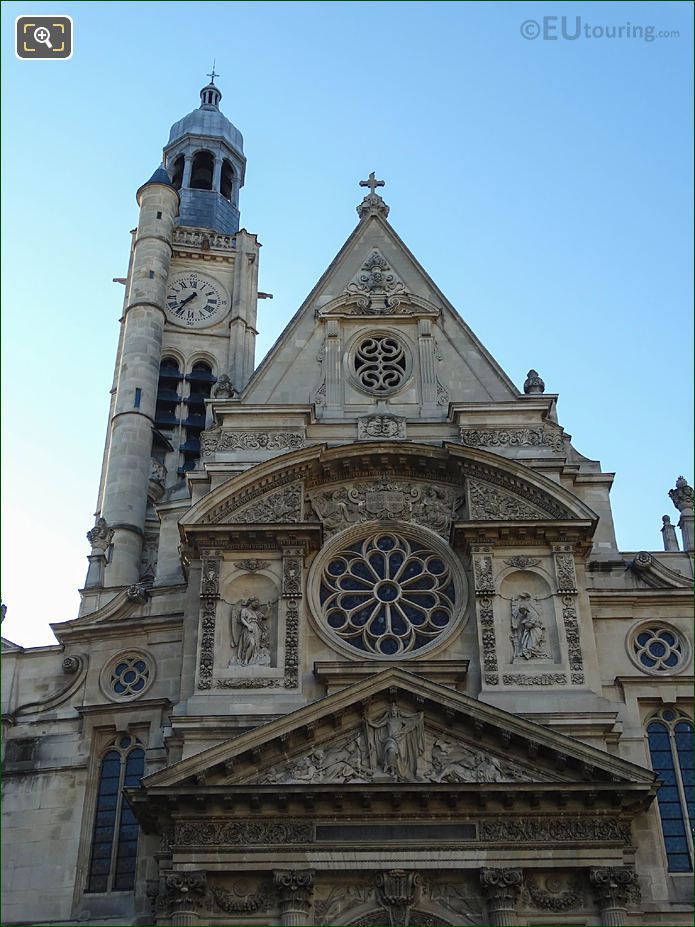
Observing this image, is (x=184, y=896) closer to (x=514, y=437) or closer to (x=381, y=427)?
(x=381, y=427)

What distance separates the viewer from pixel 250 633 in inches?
784

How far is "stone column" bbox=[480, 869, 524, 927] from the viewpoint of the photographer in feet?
Result: 55.7

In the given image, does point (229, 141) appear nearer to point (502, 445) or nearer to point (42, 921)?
point (502, 445)

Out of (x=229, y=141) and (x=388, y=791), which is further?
(x=229, y=141)

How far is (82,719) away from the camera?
20.4m

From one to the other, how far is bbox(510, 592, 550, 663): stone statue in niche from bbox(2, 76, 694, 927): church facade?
4 cm

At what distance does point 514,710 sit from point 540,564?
9.31ft

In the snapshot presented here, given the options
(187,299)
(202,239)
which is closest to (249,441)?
(187,299)

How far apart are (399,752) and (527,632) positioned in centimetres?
325

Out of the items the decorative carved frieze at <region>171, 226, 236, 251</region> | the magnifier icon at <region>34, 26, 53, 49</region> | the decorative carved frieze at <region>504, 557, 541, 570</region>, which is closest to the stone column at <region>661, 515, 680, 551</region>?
the decorative carved frieze at <region>504, 557, 541, 570</region>

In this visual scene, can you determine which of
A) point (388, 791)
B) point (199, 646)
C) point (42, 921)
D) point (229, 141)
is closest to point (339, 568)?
point (199, 646)

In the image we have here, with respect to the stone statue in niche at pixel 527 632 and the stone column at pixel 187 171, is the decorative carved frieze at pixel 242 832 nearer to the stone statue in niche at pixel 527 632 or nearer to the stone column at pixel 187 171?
the stone statue in niche at pixel 527 632

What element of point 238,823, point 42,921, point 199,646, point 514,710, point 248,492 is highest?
point 248,492

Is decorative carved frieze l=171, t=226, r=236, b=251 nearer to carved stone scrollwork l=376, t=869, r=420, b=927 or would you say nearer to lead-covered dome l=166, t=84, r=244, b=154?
lead-covered dome l=166, t=84, r=244, b=154
